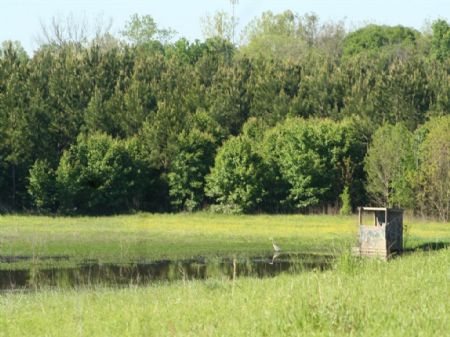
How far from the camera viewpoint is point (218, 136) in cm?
8325

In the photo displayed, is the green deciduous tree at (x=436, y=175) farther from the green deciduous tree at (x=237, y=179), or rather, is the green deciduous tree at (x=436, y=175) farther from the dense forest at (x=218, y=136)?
the green deciduous tree at (x=237, y=179)

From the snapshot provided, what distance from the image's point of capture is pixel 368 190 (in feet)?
252

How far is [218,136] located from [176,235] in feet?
98.4

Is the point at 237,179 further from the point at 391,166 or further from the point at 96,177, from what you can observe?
the point at 391,166

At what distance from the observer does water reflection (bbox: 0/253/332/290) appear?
1253 inches

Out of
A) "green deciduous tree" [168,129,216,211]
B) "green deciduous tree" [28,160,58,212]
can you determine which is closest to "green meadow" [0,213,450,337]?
"green deciduous tree" [28,160,58,212]

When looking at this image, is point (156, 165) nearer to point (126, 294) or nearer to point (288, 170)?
point (288, 170)

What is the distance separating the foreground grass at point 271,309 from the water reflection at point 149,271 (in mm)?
8180

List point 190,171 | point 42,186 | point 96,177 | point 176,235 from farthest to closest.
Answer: point 190,171, point 96,177, point 42,186, point 176,235

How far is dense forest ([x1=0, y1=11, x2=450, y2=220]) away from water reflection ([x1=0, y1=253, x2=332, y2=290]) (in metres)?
34.6

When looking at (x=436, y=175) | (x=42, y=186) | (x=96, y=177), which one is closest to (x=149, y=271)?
(x=42, y=186)

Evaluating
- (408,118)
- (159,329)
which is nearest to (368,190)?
(408,118)

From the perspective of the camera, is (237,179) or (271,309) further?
(237,179)

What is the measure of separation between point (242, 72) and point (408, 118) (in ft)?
63.2
